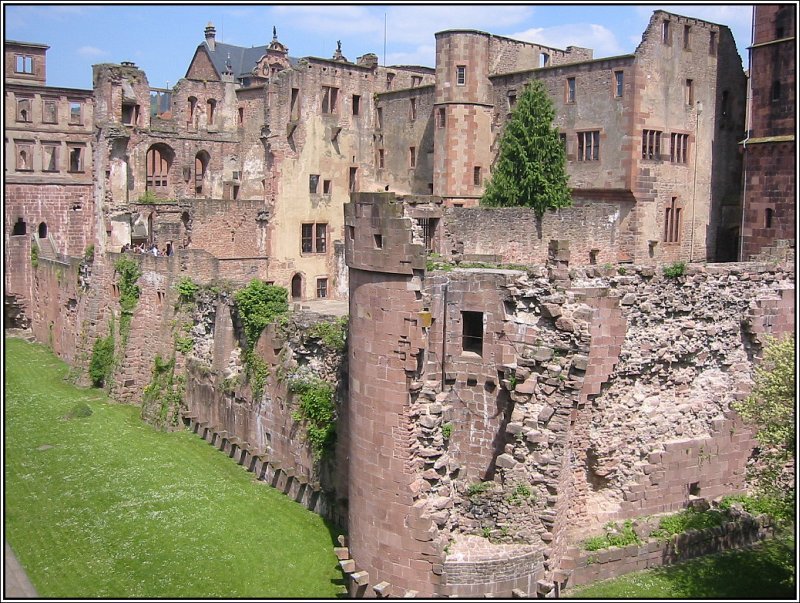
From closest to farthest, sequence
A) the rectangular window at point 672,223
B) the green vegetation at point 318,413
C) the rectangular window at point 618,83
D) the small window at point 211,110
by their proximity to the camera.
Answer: the green vegetation at point 318,413
the rectangular window at point 618,83
the rectangular window at point 672,223
the small window at point 211,110

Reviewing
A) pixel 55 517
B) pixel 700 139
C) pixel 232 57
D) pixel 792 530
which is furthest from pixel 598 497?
pixel 232 57

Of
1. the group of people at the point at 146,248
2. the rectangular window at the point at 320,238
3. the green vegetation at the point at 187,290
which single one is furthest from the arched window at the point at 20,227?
the green vegetation at the point at 187,290

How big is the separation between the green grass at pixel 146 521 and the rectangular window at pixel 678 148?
72.8ft

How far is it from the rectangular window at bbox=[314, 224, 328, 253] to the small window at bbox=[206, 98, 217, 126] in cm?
822

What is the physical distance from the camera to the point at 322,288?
4562cm

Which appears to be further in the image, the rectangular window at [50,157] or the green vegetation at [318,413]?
the rectangular window at [50,157]

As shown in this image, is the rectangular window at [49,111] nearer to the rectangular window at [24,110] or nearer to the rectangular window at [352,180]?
the rectangular window at [24,110]

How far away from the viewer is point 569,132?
1548 inches

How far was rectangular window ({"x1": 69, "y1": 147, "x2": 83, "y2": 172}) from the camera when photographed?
188 feet

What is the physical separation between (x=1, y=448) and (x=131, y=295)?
1404cm

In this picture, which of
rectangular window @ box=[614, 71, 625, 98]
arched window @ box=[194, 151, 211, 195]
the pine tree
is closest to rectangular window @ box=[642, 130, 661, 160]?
rectangular window @ box=[614, 71, 625, 98]

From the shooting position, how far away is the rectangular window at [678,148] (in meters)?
38.7

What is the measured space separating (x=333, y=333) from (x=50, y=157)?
4005 centimetres

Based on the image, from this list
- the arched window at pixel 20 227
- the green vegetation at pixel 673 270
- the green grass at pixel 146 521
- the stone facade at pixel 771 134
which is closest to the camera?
the green grass at pixel 146 521
